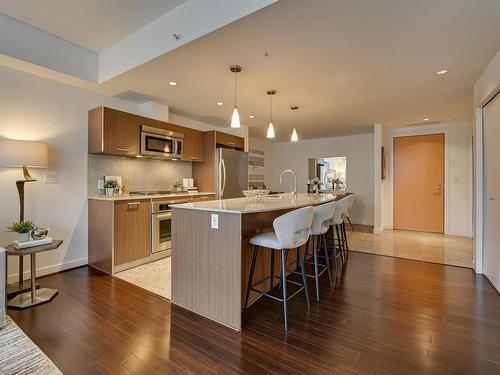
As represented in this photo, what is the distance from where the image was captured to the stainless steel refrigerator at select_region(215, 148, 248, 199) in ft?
15.2

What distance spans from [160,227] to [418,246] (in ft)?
14.3

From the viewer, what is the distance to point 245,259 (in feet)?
7.23

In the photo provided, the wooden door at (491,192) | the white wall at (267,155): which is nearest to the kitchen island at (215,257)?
the wooden door at (491,192)

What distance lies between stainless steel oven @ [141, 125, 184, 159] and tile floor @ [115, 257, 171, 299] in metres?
1.62

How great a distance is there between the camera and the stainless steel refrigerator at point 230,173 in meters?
4.62

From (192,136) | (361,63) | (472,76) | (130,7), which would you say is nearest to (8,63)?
(130,7)

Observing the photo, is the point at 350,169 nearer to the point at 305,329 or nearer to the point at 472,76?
the point at 472,76

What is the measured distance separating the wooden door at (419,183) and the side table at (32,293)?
653cm

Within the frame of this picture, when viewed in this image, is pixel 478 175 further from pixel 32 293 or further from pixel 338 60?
pixel 32 293

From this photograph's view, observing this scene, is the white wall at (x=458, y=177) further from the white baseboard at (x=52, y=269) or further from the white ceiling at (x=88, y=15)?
the white baseboard at (x=52, y=269)

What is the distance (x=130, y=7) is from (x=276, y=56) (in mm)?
1442

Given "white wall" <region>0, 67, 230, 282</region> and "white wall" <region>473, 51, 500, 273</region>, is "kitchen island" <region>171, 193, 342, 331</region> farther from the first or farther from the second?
"white wall" <region>473, 51, 500, 273</region>

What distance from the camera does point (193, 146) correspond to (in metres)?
4.55

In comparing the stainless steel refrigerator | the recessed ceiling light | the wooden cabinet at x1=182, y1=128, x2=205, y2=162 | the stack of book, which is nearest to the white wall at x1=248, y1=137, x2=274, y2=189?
the stainless steel refrigerator
